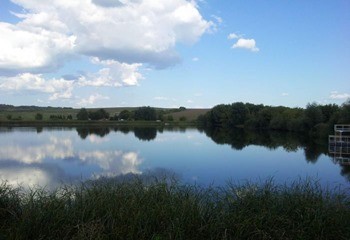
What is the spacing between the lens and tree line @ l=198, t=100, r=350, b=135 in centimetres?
7125

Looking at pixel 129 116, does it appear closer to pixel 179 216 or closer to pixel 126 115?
pixel 126 115

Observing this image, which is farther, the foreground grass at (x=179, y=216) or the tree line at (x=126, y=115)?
the tree line at (x=126, y=115)

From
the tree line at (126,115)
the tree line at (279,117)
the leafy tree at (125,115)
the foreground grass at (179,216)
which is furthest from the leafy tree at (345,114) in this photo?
the leafy tree at (125,115)

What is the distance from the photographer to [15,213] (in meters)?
7.19

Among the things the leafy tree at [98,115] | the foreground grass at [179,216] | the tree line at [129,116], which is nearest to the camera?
the foreground grass at [179,216]

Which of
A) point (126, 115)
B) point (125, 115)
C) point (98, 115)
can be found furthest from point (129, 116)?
point (98, 115)

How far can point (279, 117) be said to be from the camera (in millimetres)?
A: 101312

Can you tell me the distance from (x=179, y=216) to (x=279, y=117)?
99.0m

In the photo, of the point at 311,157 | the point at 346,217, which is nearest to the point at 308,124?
the point at 311,157

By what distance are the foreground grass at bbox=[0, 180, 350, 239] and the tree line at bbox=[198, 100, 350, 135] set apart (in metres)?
63.4

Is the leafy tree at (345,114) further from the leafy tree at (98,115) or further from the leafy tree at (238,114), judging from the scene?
the leafy tree at (98,115)

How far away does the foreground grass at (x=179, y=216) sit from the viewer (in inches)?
247

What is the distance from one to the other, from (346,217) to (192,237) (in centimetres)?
299

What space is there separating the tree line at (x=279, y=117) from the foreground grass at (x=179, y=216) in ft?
208
